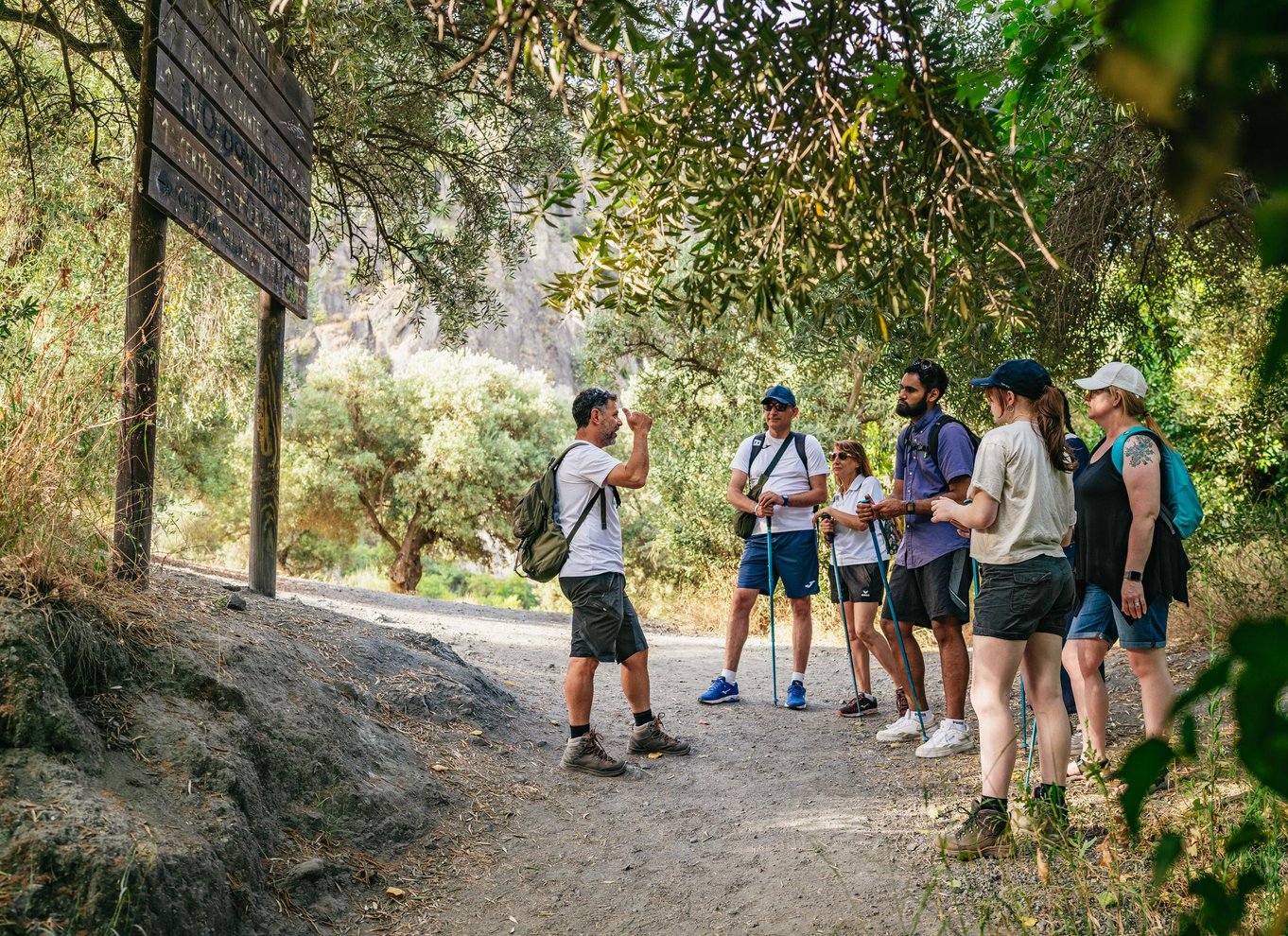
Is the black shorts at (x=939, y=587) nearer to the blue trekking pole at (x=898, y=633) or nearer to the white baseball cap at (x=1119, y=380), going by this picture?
the blue trekking pole at (x=898, y=633)

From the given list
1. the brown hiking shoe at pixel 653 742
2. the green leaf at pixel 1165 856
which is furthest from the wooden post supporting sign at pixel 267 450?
the green leaf at pixel 1165 856

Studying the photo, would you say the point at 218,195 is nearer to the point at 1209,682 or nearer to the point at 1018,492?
the point at 1018,492

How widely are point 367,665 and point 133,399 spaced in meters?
2.41

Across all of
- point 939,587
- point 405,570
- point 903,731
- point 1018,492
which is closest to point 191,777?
point 1018,492

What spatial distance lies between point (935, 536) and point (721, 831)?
2.20 meters

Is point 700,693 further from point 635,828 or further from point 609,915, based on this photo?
point 609,915

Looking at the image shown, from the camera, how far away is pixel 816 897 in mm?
4012

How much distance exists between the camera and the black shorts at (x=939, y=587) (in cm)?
575

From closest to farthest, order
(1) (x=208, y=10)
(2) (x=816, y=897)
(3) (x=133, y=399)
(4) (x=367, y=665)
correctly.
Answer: (2) (x=816, y=897) < (3) (x=133, y=399) < (1) (x=208, y=10) < (4) (x=367, y=665)

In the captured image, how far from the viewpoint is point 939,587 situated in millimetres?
5816

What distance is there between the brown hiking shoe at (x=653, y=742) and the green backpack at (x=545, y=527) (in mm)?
1250

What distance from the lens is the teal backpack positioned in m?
4.71

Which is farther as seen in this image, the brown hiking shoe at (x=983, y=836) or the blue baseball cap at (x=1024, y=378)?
the blue baseball cap at (x=1024, y=378)

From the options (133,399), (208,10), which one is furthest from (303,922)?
(208,10)
